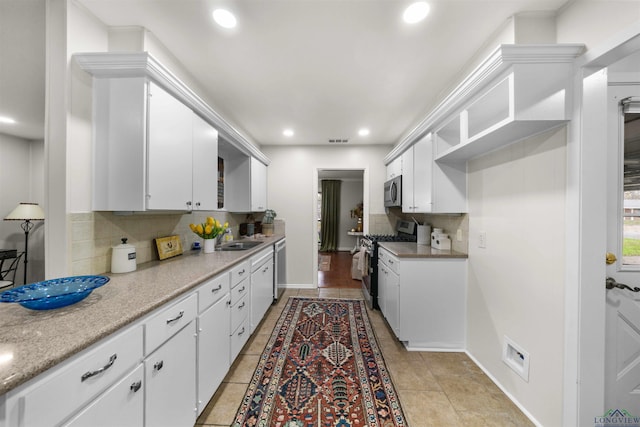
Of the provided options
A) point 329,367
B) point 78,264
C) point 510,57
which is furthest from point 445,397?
point 78,264

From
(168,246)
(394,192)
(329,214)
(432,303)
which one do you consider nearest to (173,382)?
(168,246)

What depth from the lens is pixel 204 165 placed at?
210 cm

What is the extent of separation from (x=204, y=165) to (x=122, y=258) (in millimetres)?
960

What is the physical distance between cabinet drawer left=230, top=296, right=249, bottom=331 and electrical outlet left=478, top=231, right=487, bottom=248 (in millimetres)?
2188

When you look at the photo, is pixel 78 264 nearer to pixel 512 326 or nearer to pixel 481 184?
pixel 512 326

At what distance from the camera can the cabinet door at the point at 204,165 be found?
1966 millimetres

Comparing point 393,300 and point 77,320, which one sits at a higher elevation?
point 77,320

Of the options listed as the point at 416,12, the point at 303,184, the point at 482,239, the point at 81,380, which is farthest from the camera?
the point at 303,184

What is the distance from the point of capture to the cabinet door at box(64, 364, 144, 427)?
0.79 meters

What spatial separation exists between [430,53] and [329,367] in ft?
8.90

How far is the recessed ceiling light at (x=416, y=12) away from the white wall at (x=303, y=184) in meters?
2.67

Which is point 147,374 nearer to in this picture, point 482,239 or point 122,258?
point 122,258

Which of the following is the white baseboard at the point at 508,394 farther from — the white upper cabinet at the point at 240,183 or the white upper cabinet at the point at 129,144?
the white upper cabinet at the point at 240,183

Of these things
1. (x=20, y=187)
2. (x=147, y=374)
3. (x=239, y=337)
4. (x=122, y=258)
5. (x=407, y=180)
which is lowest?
(x=239, y=337)
